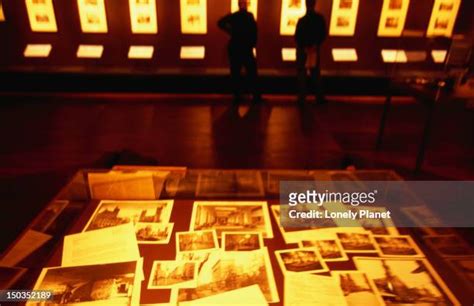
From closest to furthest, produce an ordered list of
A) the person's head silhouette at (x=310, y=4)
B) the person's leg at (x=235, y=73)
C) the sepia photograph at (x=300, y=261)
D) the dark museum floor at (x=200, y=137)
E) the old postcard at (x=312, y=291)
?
the old postcard at (x=312, y=291)
the sepia photograph at (x=300, y=261)
the dark museum floor at (x=200, y=137)
the person's head silhouette at (x=310, y=4)
the person's leg at (x=235, y=73)

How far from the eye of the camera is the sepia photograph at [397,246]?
1.44 metres

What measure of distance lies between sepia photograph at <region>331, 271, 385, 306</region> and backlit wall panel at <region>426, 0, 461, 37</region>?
18.6 feet

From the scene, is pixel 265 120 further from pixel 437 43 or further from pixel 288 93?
pixel 437 43

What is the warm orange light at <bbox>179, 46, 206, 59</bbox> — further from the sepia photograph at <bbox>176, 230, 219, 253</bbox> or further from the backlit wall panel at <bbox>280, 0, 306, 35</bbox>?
the sepia photograph at <bbox>176, 230, 219, 253</bbox>

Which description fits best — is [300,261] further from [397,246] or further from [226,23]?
[226,23]

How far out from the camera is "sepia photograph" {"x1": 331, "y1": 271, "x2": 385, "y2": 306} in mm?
1220

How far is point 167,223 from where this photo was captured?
1.60 m

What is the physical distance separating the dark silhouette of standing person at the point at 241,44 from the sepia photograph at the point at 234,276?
4.19 metres

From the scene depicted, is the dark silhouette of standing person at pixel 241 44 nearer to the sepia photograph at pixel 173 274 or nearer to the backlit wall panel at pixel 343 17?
the backlit wall panel at pixel 343 17

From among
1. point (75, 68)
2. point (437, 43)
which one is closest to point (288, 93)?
point (437, 43)

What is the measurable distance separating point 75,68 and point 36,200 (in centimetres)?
335

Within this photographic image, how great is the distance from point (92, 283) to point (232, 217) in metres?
0.66

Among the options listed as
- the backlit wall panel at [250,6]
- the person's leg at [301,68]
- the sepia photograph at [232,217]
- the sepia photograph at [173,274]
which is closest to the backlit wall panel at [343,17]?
the person's leg at [301,68]

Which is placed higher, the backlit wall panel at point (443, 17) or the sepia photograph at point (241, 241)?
the backlit wall panel at point (443, 17)
